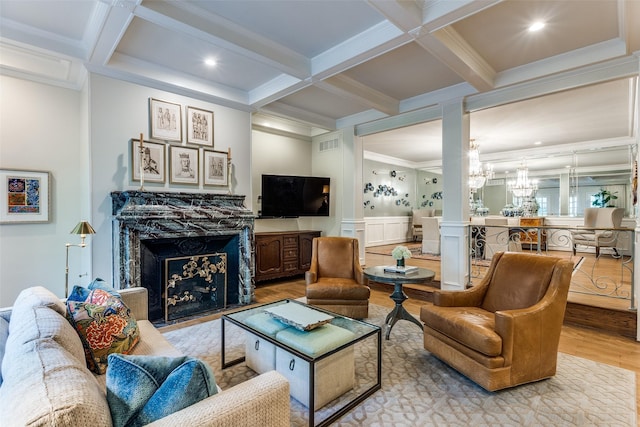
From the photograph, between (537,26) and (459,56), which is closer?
(537,26)

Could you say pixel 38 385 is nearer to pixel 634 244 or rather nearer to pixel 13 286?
pixel 13 286

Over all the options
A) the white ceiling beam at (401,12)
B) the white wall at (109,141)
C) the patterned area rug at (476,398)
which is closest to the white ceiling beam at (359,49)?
the white ceiling beam at (401,12)

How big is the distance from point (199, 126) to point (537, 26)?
3.88 metres

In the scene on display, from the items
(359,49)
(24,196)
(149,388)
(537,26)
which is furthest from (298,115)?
(149,388)

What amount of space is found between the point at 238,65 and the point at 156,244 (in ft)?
7.69

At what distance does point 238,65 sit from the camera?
3656mm

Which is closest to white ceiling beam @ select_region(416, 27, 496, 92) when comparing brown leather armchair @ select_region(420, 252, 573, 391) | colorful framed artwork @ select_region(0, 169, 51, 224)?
brown leather armchair @ select_region(420, 252, 573, 391)

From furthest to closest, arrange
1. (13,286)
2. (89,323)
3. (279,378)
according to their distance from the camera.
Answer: (13,286) < (89,323) < (279,378)

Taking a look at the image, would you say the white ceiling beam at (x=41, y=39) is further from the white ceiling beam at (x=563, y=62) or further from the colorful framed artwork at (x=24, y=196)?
the white ceiling beam at (x=563, y=62)

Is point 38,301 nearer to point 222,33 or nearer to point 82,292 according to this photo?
point 82,292

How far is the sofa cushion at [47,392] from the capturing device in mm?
747

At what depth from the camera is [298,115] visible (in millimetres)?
5215

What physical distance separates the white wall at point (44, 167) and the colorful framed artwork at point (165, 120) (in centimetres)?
82

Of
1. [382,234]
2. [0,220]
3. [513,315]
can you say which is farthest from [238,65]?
[382,234]
